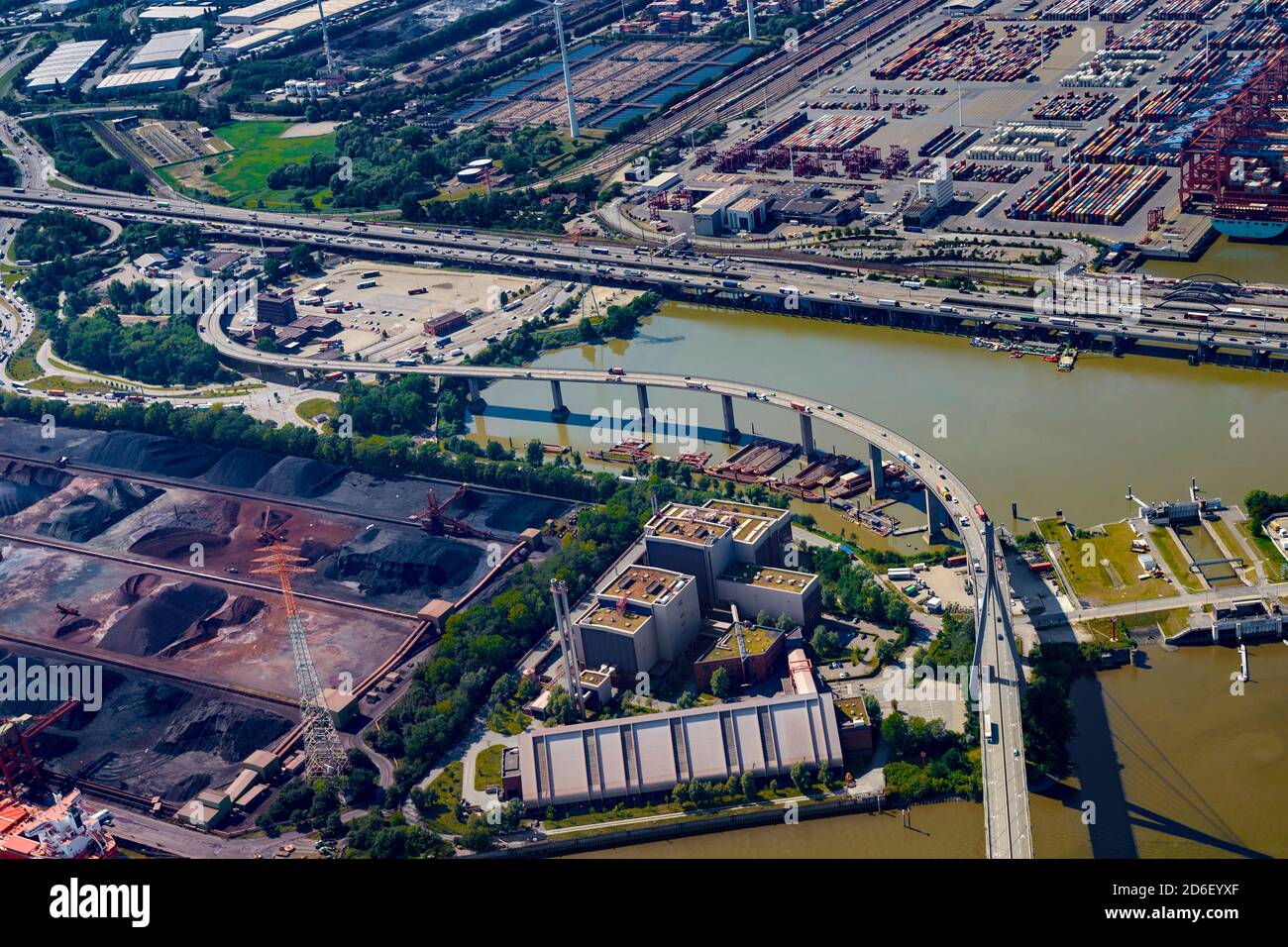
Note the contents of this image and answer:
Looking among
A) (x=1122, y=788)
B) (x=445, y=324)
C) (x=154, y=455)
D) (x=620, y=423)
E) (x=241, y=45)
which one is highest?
(x=241, y=45)

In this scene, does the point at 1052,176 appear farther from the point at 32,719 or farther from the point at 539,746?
the point at 32,719

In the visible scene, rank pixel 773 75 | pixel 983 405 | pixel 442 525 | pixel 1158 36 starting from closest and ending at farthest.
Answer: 1. pixel 442 525
2. pixel 983 405
3. pixel 1158 36
4. pixel 773 75

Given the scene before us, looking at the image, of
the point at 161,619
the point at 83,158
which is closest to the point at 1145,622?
the point at 161,619

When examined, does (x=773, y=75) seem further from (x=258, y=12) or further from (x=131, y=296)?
(x=258, y=12)

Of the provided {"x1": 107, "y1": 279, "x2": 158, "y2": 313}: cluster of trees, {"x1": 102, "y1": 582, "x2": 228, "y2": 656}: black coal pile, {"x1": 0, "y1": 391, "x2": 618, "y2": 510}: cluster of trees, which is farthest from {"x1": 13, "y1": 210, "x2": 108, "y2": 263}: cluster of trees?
{"x1": 102, "y1": 582, "x2": 228, "y2": 656}: black coal pile

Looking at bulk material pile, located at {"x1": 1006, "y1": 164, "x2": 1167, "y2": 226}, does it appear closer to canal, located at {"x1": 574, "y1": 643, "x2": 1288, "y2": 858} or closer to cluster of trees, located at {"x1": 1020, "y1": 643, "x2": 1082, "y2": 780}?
cluster of trees, located at {"x1": 1020, "y1": 643, "x2": 1082, "y2": 780}

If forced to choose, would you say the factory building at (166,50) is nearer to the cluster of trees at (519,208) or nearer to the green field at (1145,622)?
the cluster of trees at (519,208)
